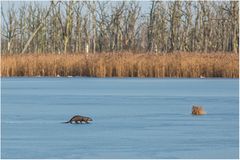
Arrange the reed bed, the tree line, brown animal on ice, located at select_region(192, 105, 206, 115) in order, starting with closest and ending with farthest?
brown animal on ice, located at select_region(192, 105, 206, 115), the reed bed, the tree line

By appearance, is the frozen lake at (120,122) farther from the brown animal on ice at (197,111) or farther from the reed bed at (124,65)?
the reed bed at (124,65)

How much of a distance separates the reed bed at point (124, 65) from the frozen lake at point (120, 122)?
14.6 feet

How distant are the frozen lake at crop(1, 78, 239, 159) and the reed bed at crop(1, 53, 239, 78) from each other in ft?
14.6

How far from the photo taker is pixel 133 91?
61.3 ft

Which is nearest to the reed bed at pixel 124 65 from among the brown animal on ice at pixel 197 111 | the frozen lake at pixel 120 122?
the frozen lake at pixel 120 122

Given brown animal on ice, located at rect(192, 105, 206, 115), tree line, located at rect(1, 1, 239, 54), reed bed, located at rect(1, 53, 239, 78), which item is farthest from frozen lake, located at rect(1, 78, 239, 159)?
tree line, located at rect(1, 1, 239, 54)

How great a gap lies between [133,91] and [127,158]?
10.5 metres

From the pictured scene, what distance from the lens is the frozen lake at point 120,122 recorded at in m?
8.77

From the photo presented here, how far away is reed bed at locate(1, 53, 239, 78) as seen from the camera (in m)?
24.7

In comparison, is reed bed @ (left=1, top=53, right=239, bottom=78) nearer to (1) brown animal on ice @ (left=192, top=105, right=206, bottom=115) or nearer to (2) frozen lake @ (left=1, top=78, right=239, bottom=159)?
(2) frozen lake @ (left=1, top=78, right=239, bottom=159)

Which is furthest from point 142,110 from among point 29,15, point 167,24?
point 29,15

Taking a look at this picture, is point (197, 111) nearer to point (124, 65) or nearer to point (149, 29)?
point (124, 65)

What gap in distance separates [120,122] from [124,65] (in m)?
13.6

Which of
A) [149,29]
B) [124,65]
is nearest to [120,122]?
[124,65]
